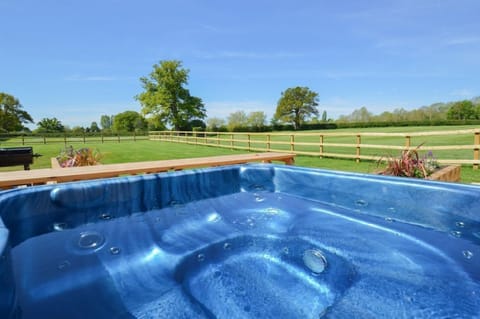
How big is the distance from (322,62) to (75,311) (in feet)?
69.5

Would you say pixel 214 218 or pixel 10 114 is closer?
pixel 214 218

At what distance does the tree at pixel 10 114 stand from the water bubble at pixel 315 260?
46.6 metres

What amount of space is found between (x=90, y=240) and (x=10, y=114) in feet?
166

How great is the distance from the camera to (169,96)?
24.4m

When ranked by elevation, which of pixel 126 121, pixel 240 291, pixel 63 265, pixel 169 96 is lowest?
pixel 240 291

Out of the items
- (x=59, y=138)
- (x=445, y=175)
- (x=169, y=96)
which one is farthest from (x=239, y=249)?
(x=59, y=138)

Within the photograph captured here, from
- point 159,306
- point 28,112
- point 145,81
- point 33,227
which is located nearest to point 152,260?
point 159,306

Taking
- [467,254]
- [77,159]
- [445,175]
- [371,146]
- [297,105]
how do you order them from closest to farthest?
[467,254]
[445,175]
[77,159]
[371,146]
[297,105]

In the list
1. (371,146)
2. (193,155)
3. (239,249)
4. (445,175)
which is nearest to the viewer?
(239,249)

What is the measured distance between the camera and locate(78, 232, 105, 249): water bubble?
73.4 inches

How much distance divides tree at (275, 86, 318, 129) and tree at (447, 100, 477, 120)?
23987 millimetres

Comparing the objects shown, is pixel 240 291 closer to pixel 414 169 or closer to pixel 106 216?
pixel 106 216

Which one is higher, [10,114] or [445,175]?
[10,114]

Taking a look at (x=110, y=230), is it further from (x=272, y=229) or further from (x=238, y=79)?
(x=238, y=79)
